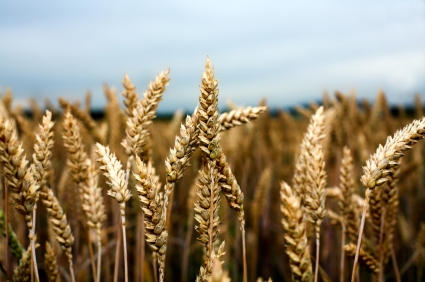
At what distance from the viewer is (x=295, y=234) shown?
2.52 ft

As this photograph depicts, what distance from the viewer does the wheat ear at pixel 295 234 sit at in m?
0.75

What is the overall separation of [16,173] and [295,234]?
634mm

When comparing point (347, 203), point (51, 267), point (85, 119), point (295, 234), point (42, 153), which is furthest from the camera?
point (85, 119)

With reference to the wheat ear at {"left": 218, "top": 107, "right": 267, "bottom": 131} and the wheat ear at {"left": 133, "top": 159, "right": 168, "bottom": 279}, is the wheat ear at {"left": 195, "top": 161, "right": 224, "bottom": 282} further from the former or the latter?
the wheat ear at {"left": 218, "top": 107, "right": 267, "bottom": 131}

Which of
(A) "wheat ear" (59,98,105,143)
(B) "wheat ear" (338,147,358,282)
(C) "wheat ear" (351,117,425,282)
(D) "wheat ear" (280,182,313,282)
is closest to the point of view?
(D) "wheat ear" (280,182,313,282)

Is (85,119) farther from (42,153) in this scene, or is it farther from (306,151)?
(306,151)

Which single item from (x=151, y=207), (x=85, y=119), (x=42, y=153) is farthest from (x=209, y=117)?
(x=85, y=119)

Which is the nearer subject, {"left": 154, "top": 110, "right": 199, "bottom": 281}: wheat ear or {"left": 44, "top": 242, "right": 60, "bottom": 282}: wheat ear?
{"left": 154, "top": 110, "right": 199, "bottom": 281}: wheat ear

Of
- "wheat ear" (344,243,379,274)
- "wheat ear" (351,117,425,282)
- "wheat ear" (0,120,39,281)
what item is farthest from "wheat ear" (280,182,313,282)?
"wheat ear" (0,120,39,281)

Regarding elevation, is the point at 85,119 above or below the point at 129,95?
above

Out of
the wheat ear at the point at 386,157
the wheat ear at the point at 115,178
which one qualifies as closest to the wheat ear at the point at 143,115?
the wheat ear at the point at 115,178

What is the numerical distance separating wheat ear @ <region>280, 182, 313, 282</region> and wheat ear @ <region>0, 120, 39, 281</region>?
1.88ft

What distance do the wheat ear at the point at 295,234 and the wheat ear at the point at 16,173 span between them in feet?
1.88

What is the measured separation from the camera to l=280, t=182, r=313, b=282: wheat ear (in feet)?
2.46
